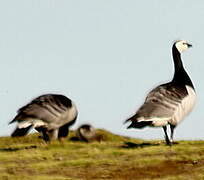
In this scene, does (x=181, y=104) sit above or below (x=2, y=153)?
above

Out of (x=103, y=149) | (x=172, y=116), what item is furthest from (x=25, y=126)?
(x=172, y=116)

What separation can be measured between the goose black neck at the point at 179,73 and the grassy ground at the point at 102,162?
2582 millimetres

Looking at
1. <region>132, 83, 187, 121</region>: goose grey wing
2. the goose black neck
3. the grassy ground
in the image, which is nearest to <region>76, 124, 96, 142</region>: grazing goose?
the grassy ground

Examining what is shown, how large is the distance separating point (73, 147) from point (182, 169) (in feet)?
18.3

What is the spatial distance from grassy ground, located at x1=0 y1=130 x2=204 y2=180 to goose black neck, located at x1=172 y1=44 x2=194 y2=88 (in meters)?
2.58

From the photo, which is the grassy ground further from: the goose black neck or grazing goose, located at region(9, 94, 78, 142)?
the goose black neck

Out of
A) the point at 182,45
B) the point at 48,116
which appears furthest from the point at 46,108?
the point at 182,45

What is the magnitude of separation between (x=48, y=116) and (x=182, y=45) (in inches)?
278

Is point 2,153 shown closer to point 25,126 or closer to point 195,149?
point 25,126

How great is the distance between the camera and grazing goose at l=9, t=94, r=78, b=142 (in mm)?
25188

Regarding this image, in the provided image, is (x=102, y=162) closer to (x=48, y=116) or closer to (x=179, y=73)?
(x=48, y=116)

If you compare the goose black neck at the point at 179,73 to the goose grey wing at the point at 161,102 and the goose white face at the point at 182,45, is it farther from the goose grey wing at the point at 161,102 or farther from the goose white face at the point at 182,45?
the goose grey wing at the point at 161,102

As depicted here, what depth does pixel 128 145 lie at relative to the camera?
26.4 m

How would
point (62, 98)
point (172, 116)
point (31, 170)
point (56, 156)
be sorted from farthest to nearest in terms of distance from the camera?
point (62, 98) → point (172, 116) → point (56, 156) → point (31, 170)
